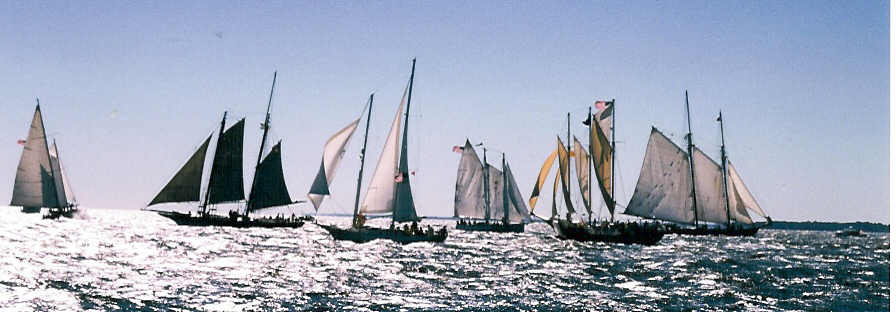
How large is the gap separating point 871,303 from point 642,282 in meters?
10.6

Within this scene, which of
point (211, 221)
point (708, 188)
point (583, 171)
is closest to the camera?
point (583, 171)

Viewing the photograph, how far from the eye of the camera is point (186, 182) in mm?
104438

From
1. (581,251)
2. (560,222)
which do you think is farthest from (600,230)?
(581,251)

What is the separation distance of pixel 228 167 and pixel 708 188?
66.9 m

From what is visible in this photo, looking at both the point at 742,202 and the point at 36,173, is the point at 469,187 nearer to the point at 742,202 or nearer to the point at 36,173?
the point at 742,202

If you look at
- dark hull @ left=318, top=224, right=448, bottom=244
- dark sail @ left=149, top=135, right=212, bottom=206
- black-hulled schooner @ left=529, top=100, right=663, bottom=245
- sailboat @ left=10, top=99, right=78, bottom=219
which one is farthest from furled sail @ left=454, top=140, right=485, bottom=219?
sailboat @ left=10, top=99, right=78, bottom=219

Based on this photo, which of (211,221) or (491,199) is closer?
(211,221)

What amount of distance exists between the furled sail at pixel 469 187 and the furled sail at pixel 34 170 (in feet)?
193

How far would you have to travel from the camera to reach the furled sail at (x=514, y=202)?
12888 cm

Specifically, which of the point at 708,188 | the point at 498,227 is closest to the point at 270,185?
the point at 498,227

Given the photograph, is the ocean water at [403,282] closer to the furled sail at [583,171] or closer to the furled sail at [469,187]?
the furled sail at [583,171]

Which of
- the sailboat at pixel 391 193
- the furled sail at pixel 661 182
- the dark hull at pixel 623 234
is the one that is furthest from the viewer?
the furled sail at pixel 661 182

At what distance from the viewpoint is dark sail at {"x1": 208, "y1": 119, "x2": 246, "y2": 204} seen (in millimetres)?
108250

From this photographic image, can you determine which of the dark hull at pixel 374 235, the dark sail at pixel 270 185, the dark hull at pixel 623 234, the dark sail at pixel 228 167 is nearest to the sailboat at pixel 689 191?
the dark hull at pixel 623 234
